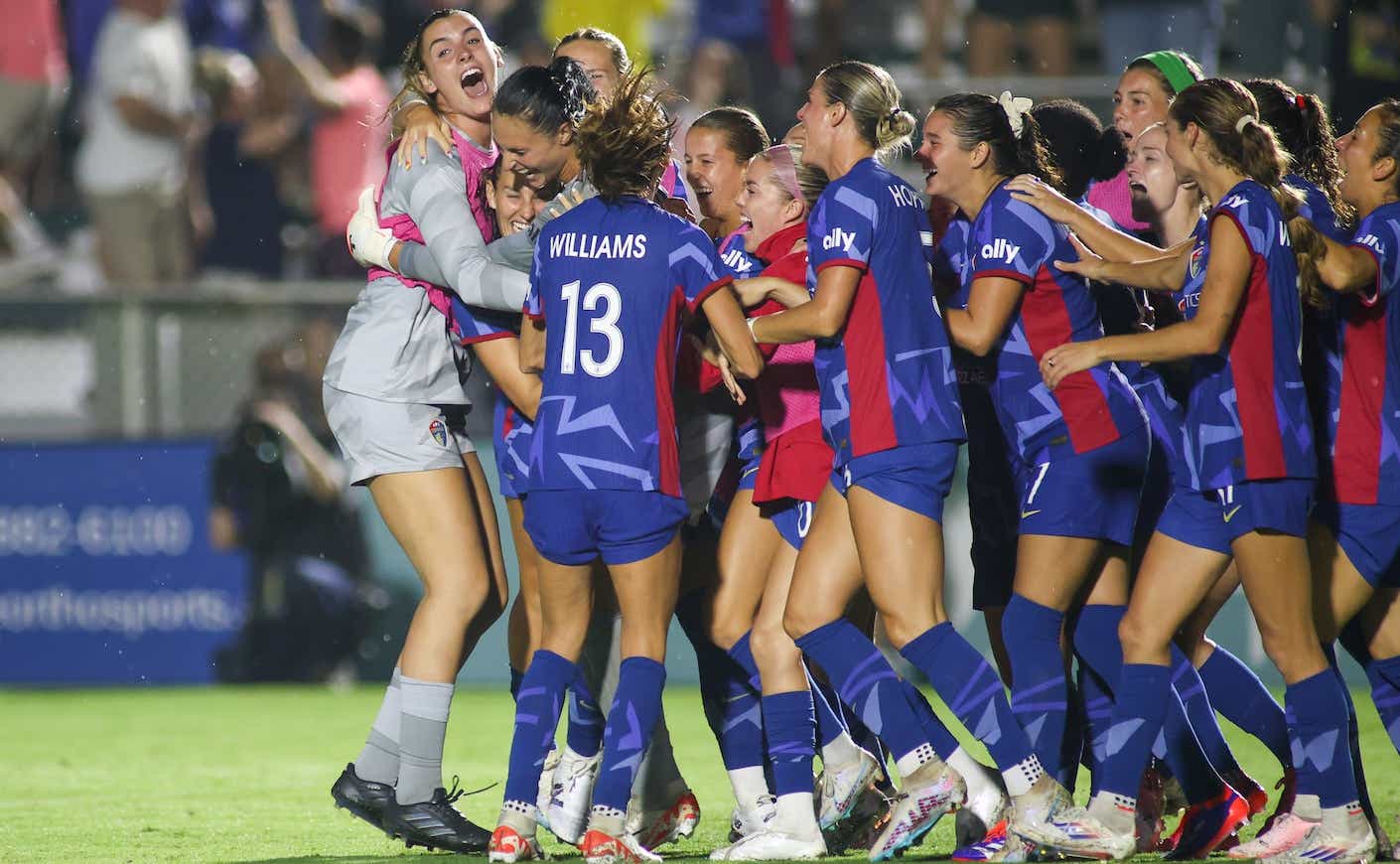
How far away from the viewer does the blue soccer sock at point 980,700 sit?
464cm

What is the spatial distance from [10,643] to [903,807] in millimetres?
7009

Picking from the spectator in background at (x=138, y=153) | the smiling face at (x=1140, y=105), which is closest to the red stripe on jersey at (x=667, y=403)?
the smiling face at (x=1140, y=105)

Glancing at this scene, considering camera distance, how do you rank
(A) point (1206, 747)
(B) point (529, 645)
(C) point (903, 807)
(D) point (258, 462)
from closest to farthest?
(C) point (903, 807) → (A) point (1206, 747) → (B) point (529, 645) → (D) point (258, 462)

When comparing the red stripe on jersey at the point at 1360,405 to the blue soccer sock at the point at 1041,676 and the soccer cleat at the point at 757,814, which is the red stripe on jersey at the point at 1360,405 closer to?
the blue soccer sock at the point at 1041,676

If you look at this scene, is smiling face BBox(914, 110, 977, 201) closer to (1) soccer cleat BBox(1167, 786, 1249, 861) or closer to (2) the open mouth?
(2) the open mouth

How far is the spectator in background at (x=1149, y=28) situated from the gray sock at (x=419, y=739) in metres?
6.86

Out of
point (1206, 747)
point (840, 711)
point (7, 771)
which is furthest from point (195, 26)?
point (1206, 747)

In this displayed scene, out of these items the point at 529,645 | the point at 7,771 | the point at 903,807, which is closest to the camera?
the point at 903,807

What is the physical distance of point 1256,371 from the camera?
4.68 meters

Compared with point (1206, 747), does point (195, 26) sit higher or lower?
higher

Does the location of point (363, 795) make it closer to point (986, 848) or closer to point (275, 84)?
point (986, 848)

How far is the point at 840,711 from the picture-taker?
5625mm

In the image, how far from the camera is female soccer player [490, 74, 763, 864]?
4.73 metres

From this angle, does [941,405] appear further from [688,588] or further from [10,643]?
[10,643]
